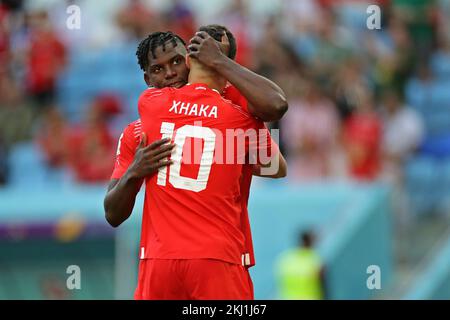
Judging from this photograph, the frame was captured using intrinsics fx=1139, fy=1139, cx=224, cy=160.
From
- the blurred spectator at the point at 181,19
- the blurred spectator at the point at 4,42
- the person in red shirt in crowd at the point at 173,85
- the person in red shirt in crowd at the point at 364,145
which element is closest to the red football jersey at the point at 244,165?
the person in red shirt in crowd at the point at 173,85

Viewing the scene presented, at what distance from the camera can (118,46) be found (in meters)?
17.5

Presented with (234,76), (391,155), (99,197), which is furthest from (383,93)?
(234,76)

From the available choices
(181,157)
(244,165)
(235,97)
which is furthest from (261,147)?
(181,157)

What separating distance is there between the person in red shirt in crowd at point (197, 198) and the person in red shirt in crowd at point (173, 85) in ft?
0.25

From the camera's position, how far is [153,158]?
5461 mm

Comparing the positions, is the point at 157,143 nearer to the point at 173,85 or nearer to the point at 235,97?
the point at 173,85

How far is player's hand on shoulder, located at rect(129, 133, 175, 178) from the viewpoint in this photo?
5461 millimetres

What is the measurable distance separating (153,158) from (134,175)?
0.13 m

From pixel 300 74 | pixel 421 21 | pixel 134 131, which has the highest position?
pixel 421 21

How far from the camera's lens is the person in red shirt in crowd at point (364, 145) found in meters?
12.8

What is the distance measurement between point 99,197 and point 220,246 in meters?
7.70

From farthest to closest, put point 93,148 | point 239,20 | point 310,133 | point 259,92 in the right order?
point 239,20
point 93,148
point 310,133
point 259,92

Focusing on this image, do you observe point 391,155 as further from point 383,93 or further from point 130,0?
point 130,0

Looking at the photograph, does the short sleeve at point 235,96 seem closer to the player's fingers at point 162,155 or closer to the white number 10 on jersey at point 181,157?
the white number 10 on jersey at point 181,157
